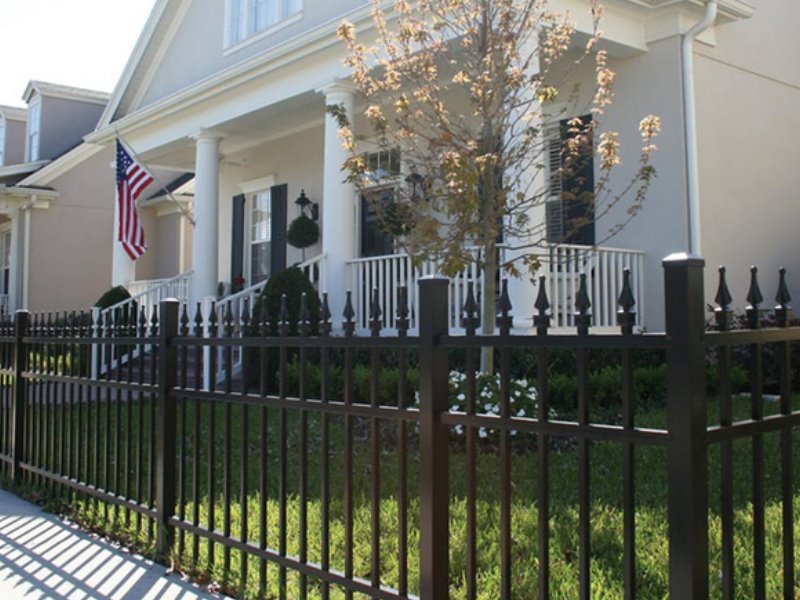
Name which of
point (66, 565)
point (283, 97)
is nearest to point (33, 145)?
point (283, 97)

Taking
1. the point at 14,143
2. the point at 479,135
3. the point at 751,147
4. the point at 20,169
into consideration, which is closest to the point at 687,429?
the point at 479,135

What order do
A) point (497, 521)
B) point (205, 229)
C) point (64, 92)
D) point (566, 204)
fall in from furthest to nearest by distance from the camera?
point (64, 92), point (205, 229), point (566, 204), point (497, 521)

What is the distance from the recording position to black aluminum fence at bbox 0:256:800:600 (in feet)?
8.34

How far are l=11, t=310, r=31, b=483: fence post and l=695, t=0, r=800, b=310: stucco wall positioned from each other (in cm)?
781

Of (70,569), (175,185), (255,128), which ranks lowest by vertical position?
(70,569)

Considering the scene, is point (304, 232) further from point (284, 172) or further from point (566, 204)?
point (566, 204)

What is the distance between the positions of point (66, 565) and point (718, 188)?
886 centimetres

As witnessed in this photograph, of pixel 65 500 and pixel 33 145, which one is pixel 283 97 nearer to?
pixel 65 500

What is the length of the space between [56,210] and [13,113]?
5188 millimetres

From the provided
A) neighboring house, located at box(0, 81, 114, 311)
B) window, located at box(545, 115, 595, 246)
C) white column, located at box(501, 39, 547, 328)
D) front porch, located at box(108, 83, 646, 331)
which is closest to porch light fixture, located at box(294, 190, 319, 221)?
front porch, located at box(108, 83, 646, 331)

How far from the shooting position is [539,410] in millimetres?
2840

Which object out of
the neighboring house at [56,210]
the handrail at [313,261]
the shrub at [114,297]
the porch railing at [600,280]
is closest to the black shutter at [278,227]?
the shrub at [114,297]

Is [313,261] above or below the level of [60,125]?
below

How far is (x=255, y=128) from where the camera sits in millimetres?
14344
